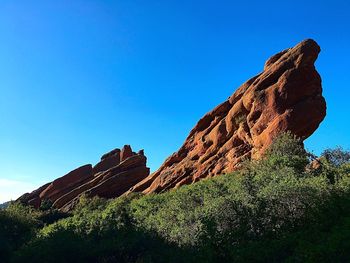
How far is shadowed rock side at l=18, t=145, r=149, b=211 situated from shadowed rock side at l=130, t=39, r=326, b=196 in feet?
44.6

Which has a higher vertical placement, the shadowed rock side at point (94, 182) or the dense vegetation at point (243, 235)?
the shadowed rock side at point (94, 182)

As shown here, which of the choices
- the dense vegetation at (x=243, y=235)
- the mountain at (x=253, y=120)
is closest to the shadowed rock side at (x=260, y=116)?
the mountain at (x=253, y=120)

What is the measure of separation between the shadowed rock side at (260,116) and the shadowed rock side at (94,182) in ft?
44.6

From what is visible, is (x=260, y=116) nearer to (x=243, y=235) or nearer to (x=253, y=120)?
(x=253, y=120)

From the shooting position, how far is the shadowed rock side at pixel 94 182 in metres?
67.6

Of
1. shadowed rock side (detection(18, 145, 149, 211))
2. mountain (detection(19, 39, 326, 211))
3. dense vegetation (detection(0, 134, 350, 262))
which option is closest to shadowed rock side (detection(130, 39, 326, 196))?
mountain (detection(19, 39, 326, 211))

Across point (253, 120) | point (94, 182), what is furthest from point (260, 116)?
point (94, 182)

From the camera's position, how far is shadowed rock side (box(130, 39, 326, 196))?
4091 cm

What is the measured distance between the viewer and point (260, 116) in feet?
145

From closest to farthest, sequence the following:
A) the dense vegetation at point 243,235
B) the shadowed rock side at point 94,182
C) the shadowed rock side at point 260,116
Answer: the dense vegetation at point 243,235 → the shadowed rock side at point 260,116 → the shadowed rock side at point 94,182

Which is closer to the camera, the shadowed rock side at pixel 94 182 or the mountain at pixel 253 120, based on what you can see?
the mountain at pixel 253 120

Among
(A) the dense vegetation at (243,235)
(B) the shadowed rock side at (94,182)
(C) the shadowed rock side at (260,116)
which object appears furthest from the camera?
(B) the shadowed rock side at (94,182)

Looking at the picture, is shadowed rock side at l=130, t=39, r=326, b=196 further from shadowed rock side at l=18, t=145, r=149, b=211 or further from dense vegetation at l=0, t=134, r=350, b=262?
shadowed rock side at l=18, t=145, r=149, b=211

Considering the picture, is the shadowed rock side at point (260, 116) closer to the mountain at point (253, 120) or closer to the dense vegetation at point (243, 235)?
the mountain at point (253, 120)
